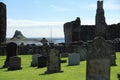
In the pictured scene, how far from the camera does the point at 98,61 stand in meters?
12.6

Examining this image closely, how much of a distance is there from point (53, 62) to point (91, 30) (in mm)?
30823

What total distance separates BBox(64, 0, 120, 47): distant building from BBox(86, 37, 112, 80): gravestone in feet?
97.5

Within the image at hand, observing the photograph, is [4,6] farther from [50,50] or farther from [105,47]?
[105,47]

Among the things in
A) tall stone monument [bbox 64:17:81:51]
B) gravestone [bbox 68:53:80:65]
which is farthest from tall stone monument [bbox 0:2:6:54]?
gravestone [bbox 68:53:80:65]

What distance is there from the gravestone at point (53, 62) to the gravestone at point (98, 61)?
7.18m

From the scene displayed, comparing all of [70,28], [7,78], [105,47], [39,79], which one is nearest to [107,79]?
[105,47]

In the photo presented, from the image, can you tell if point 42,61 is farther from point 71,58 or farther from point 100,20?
point 100,20

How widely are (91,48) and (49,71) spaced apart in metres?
7.34

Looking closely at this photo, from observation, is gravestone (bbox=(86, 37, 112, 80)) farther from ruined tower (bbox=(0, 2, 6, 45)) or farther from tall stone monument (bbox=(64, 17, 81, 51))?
tall stone monument (bbox=(64, 17, 81, 51))

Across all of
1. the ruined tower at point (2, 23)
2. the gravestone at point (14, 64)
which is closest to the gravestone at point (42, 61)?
the gravestone at point (14, 64)

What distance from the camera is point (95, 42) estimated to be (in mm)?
12680

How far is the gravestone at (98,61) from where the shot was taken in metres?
12.5

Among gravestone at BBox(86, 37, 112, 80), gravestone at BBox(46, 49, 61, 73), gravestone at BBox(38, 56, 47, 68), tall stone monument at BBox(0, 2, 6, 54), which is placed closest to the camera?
gravestone at BBox(86, 37, 112, 80)

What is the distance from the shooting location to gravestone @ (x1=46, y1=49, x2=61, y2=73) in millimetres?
19703
